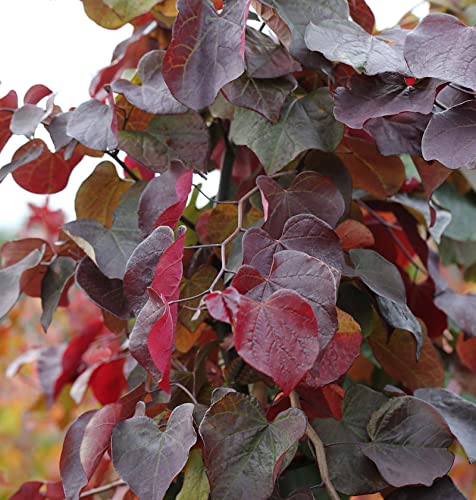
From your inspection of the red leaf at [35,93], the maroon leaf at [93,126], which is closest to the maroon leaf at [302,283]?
the maroon leaf at [93,126]

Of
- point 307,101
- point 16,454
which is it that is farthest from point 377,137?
point 16,454

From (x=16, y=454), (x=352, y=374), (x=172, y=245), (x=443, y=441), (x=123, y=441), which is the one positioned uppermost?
(x=172, y=245)

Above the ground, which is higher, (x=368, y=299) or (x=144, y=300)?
(x=144, y=300)

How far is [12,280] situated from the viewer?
66 centimetres

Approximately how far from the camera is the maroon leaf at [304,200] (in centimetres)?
56

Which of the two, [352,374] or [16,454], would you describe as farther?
[16,454]

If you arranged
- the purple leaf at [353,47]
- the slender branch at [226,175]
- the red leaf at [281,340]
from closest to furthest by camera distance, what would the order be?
1. the red leaf at [281,340]
2. the purple leaf at [353,47]
3. the slender branch at [226,175]

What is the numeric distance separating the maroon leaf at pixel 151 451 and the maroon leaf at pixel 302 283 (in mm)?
106

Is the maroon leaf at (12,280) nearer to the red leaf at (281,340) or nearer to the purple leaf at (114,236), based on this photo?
the purple leaf at (114,236)

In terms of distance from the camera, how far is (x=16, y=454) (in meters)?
2.53

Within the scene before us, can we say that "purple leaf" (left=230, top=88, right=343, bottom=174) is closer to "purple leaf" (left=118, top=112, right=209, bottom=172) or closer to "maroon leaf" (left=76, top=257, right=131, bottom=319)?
"purple leaf" (left=118, top=112, right=209, bottom=172)

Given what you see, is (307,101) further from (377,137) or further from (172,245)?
(172,245)

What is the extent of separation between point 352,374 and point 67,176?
407 millimetres

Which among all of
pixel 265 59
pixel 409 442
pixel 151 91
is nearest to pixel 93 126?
pixel 151 91
